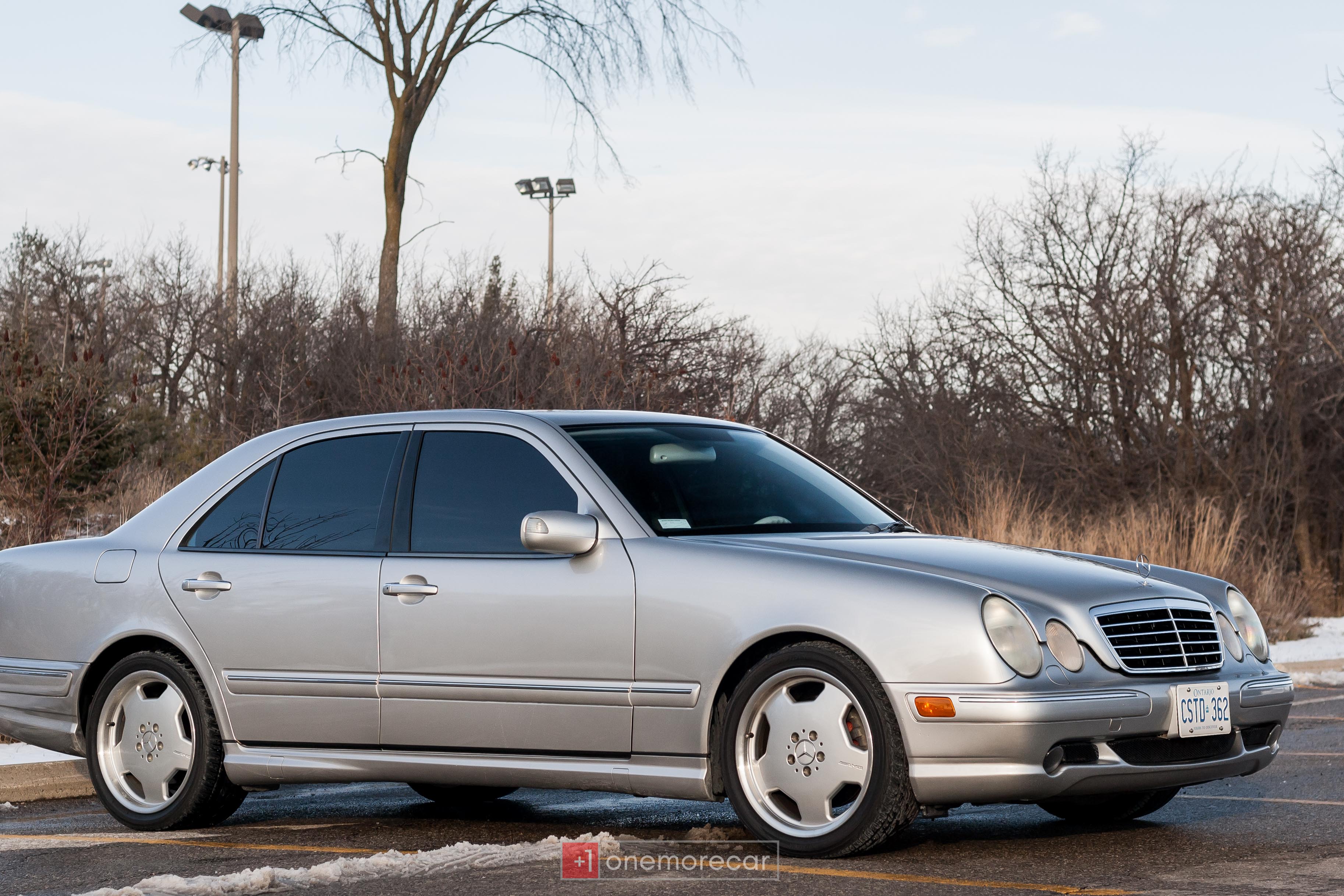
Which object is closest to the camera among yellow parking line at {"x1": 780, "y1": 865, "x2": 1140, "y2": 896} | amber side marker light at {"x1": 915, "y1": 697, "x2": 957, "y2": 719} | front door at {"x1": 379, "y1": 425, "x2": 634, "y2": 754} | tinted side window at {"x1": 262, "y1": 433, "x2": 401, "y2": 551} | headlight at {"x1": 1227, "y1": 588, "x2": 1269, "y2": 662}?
yellow parking line at {"x1": 780, "y1": 865, "x2": 1140, "y2": 896}

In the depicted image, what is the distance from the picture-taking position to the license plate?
17.2 feet

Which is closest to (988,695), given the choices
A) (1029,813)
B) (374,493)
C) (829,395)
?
(1029,813)

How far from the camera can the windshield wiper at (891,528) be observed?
6260mm

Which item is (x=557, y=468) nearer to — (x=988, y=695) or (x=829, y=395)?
(x=988, y=695)

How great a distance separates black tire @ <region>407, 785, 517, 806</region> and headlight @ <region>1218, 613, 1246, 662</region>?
304 cm

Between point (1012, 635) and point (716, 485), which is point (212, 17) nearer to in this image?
point (716, 485)

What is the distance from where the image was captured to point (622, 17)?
24312 millimetres

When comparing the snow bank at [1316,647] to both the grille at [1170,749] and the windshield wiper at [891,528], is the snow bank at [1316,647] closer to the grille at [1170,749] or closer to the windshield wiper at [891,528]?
the windshield wiper at [891,528]

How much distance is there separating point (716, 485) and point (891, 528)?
747 mm

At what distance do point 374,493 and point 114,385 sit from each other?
16.3 metres

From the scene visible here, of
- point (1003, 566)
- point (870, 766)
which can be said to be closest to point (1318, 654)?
point (1003, 566)

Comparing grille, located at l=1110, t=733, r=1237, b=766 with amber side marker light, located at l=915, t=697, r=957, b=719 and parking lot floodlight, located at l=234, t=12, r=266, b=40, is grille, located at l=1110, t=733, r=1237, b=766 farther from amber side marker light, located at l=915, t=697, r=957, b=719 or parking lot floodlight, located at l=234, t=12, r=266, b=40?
parking lot floodlight, located at l=234, t=12, r=266, b=40

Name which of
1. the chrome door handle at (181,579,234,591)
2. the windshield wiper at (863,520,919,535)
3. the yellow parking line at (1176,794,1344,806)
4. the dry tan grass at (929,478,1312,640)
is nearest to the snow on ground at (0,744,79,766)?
the chrome door handle at (181,579,234,591)

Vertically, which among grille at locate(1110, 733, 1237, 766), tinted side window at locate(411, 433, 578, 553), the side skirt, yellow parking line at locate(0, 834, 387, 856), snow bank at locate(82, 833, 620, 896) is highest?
tinted side window at locate(411, 433, 578, 553)
